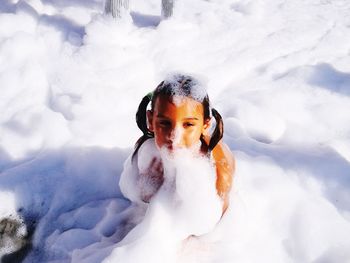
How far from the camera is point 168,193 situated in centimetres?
218

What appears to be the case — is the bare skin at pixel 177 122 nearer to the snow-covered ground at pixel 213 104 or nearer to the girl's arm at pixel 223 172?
the girl's arm at pixel 223 172

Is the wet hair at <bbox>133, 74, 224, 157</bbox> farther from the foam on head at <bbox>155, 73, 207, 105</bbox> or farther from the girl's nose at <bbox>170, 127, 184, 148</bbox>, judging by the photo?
the girl's nose at <bbox>170, 127, 184, 148</bbox>

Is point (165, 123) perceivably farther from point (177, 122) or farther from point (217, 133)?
point (217, 133)

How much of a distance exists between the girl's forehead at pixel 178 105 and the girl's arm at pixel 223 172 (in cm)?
37

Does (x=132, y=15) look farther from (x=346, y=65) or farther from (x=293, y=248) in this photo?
(x=293, y=248)

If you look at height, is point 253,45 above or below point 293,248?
above

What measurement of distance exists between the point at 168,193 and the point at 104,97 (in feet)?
4.44

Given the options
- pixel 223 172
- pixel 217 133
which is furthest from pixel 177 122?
pixel 223 172

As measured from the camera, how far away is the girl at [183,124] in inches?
72.9

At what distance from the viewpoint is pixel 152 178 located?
7.36 ft

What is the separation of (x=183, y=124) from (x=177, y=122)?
0.03 meters

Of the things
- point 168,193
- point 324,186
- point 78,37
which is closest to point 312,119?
point 324,186

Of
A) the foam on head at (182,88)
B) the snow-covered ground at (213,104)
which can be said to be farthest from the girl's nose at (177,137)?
the snow-covered ground at (213,104)

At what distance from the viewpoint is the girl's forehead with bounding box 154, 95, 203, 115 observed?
6.02ft
